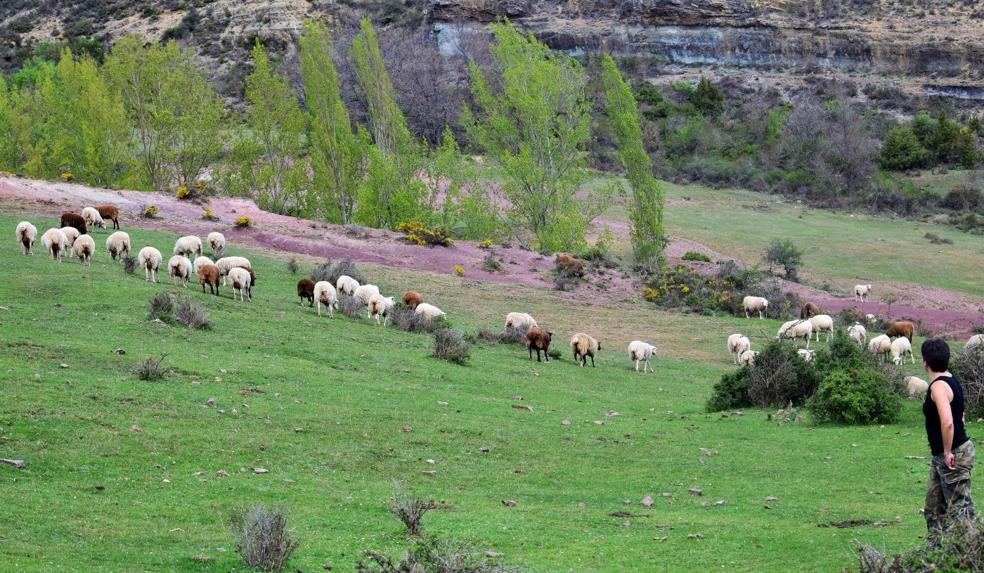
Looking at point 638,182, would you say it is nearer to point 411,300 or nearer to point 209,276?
point 411,300

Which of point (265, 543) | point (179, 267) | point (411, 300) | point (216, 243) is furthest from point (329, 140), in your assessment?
point (265, 543)

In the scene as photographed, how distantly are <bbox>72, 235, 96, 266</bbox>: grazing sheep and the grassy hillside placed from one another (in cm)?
399

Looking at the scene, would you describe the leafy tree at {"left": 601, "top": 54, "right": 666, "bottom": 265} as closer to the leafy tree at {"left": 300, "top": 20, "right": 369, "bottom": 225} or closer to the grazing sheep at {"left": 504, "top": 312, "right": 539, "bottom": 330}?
the leafy tree at {"left": 300, "top": 20, "right": 369, "bottom": 225}

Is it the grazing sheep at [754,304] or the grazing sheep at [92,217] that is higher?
the grazing sheep at [92,217]

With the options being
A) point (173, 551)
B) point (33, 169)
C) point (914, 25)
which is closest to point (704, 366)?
point (173, 551)

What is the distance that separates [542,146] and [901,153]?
1933 inches

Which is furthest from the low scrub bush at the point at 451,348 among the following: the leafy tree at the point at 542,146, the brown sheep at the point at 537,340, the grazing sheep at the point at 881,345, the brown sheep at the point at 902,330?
the leafy tree at the point at 542,146

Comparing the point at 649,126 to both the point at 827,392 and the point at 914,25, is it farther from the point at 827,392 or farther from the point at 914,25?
the point at 827,392

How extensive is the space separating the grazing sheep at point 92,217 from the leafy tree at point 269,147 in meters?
18.7

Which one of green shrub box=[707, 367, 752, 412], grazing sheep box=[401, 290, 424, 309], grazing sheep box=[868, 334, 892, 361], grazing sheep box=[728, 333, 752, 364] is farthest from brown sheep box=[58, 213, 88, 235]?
grazing sheep box=[868, 334, 892, 361]

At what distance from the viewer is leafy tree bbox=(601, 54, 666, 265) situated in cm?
5141

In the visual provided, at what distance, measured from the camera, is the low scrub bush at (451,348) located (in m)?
23.0

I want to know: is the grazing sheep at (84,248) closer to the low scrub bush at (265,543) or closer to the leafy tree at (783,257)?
the low scrub bush at (265,543)

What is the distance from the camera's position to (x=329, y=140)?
54.1 meters
